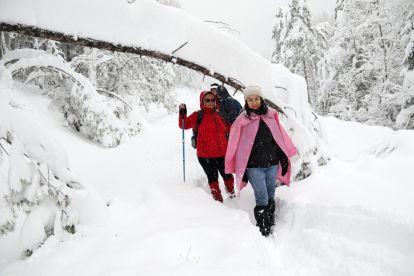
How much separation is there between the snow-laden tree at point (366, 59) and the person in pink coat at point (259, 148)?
1170cm

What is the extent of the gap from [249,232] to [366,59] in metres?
18.8

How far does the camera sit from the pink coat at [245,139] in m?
4.68

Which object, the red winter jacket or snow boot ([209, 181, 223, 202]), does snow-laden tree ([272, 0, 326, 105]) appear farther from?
snow boot ([209, 181, 223, 202])

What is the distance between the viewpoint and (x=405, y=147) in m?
6.18

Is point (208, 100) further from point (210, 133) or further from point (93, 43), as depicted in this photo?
point (93, 43)

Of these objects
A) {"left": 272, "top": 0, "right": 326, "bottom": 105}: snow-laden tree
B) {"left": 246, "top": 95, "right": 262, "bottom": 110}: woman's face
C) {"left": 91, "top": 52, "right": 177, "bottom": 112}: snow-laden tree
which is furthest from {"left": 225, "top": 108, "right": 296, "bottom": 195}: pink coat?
{"left": 272, "top": 0, "right": 326, "bottom": 105}: snow-laden tree

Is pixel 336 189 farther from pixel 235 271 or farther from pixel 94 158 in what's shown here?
pixel 94 158

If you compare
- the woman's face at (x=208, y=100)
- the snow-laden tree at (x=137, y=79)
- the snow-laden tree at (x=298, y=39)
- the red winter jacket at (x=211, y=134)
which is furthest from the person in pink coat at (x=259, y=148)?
the snow-laden tree at (x=298, y=39)

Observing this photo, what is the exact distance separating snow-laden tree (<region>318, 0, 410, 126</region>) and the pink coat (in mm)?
11627

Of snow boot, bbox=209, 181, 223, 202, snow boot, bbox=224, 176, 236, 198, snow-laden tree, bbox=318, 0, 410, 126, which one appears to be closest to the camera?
snow boot, bbox=209, 181, 223, 202

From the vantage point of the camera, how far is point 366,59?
64.8 feet

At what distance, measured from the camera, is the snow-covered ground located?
3.26 m

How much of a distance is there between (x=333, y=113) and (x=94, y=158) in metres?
17.9

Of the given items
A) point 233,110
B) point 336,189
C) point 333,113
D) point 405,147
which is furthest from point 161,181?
point 333,113
